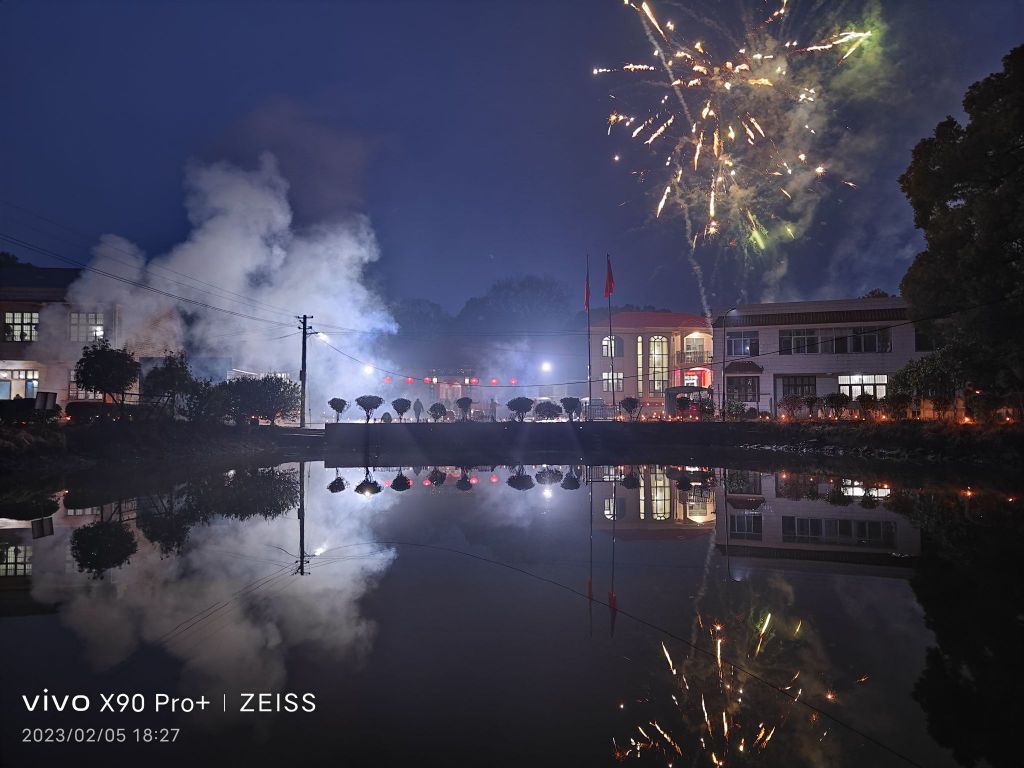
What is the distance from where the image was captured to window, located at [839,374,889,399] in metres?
38.4

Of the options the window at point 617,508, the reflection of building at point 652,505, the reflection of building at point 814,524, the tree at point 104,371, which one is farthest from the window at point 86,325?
the reflection of building at point 814,524

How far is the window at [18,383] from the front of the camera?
106 feet

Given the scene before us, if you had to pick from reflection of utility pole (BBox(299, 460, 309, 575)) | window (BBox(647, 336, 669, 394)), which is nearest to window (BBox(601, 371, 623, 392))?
window (BBox(647, 336, 669, 394))

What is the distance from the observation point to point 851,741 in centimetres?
349

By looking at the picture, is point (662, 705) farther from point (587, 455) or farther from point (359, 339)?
point (359, 339)

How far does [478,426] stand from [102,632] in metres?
26.9

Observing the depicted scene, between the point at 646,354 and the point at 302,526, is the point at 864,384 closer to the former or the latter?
the point at 646,354

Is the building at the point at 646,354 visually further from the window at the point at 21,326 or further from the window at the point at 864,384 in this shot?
the window at the point at 21,326

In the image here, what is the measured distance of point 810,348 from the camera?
1570 inches

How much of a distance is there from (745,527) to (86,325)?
117 ft

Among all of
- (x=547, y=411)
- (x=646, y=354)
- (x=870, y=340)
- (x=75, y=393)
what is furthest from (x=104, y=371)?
(x=870, y=340)

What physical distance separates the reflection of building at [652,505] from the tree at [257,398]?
65.4ft

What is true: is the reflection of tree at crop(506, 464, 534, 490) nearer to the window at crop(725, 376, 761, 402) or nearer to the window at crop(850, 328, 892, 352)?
the window at crop(725, 376, 761, 402)

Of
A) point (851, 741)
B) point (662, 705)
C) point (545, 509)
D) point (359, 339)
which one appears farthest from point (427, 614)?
point (359, 339)
